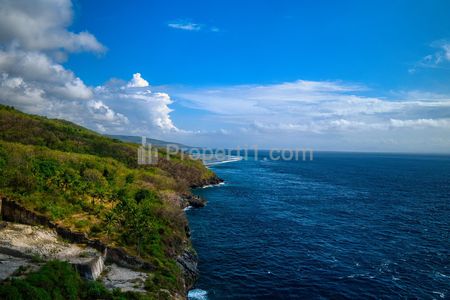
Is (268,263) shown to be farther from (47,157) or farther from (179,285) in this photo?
(47,157)

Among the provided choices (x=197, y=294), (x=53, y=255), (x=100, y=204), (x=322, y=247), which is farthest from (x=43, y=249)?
(x=322, y=247)

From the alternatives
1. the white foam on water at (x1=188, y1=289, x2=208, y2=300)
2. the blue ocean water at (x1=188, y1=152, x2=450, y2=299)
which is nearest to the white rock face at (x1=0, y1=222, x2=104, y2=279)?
the white foam on water at (x1=188, y1=289, x2=208, y2=300)

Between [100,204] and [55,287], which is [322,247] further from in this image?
[55,287]

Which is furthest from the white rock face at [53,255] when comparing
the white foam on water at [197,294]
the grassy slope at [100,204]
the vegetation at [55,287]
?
the white foam on water at [197,294]

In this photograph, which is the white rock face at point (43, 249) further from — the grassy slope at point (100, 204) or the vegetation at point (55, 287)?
the grassy slope at point (100, 204)

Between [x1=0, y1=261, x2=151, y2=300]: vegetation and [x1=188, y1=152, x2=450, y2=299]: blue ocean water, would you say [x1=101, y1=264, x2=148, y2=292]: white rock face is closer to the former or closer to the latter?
[x1=0, y1=261, x2=151, y2=300]: vegetation

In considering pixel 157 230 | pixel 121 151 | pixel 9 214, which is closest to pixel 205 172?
pixel 121 151

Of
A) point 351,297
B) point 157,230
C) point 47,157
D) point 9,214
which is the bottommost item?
point 351,297
